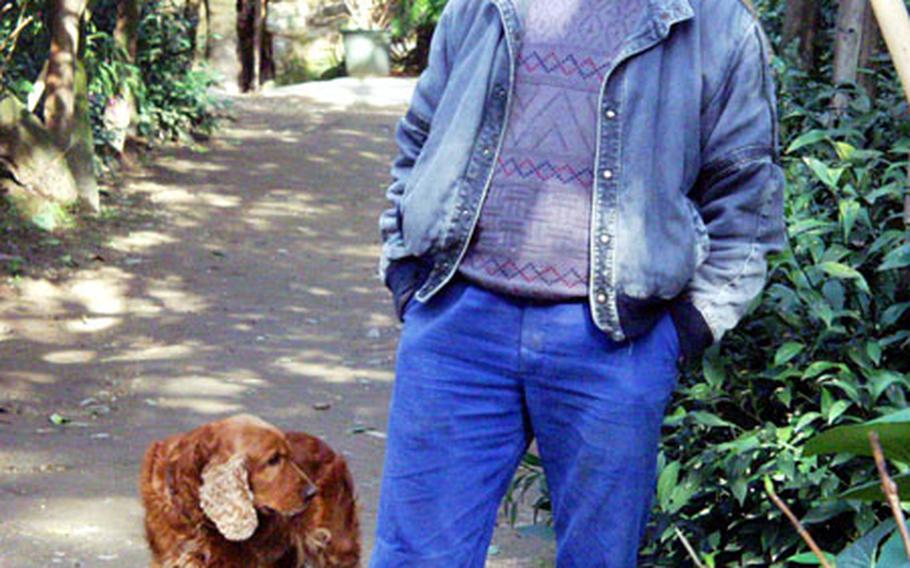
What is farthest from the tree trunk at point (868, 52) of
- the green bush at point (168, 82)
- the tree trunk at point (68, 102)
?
the green bush at point (168, 82)

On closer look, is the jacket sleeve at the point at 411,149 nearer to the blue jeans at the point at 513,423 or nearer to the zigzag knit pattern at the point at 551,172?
the blue jeans at the point at 513,423

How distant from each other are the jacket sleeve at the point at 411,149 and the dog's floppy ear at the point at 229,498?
1019 mm

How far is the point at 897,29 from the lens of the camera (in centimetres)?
210

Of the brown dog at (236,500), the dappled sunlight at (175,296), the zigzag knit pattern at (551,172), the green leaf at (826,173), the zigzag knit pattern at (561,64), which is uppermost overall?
the zigzag knit pattern at (561,64)

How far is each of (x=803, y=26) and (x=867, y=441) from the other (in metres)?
6.20

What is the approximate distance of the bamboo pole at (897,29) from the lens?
206cm

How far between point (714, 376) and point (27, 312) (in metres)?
7.51

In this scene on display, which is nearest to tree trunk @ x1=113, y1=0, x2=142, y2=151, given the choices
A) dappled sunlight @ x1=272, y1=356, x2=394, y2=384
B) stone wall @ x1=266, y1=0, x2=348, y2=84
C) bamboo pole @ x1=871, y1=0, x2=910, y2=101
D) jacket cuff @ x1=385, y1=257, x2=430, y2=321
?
dappled sunlight @ x1=272, y1=356, x2=394, y2=384

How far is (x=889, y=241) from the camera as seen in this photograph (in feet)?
12.9

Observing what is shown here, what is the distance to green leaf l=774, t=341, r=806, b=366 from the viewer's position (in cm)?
387

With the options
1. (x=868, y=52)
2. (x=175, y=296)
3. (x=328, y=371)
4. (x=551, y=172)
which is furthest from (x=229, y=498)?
(x=175, y=296)

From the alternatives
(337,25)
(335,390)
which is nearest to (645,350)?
Answer: (335,390)

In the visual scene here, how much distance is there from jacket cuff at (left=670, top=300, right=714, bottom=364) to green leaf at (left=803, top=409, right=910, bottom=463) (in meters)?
1.56

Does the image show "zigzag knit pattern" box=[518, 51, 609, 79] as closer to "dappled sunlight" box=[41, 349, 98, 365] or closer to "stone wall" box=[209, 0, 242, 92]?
"dappled sunlight" box=[41, 349, 98, 365]
